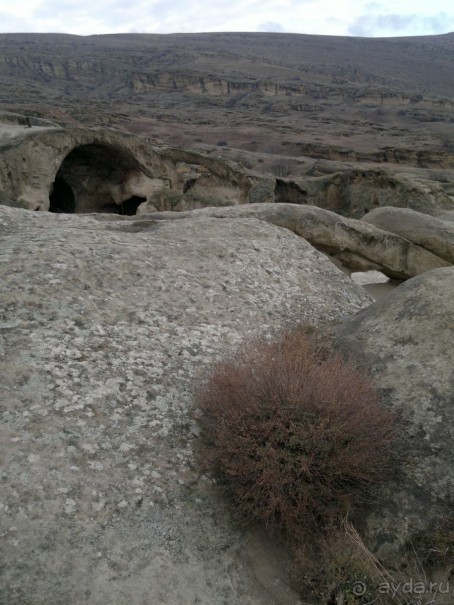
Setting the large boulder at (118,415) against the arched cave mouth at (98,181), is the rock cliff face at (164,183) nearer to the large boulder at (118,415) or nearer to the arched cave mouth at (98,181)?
the arched cave mouth at (98,181)

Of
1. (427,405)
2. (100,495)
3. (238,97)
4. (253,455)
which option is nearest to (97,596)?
(100,495)

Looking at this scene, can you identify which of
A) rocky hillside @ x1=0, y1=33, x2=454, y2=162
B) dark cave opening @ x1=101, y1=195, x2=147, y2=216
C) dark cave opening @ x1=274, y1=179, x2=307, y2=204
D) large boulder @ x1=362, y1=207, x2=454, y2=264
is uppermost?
rocky hillside @ x1=0, y1=33, x2=454, y2=162

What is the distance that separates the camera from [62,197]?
637 inches

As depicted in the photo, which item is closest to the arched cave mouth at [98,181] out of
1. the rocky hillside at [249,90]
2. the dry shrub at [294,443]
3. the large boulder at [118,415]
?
the large boulder at [118,415]

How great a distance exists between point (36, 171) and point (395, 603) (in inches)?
477

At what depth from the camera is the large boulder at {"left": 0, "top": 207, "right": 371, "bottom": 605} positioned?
2854 millimetres

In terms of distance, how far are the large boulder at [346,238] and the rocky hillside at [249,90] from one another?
2615 cm

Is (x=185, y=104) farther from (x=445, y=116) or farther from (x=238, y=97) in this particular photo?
(x=445, y=116)

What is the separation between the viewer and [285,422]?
3.47m

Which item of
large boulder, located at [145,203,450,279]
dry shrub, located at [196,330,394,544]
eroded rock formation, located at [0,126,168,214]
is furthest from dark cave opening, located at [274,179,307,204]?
dry shrub, located at [196,330,394,544]

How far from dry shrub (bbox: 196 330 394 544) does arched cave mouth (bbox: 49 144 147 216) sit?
39.4 feet

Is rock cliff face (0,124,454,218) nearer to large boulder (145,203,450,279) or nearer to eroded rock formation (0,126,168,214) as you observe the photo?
eroded rock formation (0,126,168,214)

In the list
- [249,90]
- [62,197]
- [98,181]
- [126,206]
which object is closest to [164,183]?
[126,206]

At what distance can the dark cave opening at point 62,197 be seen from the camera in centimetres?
1572
